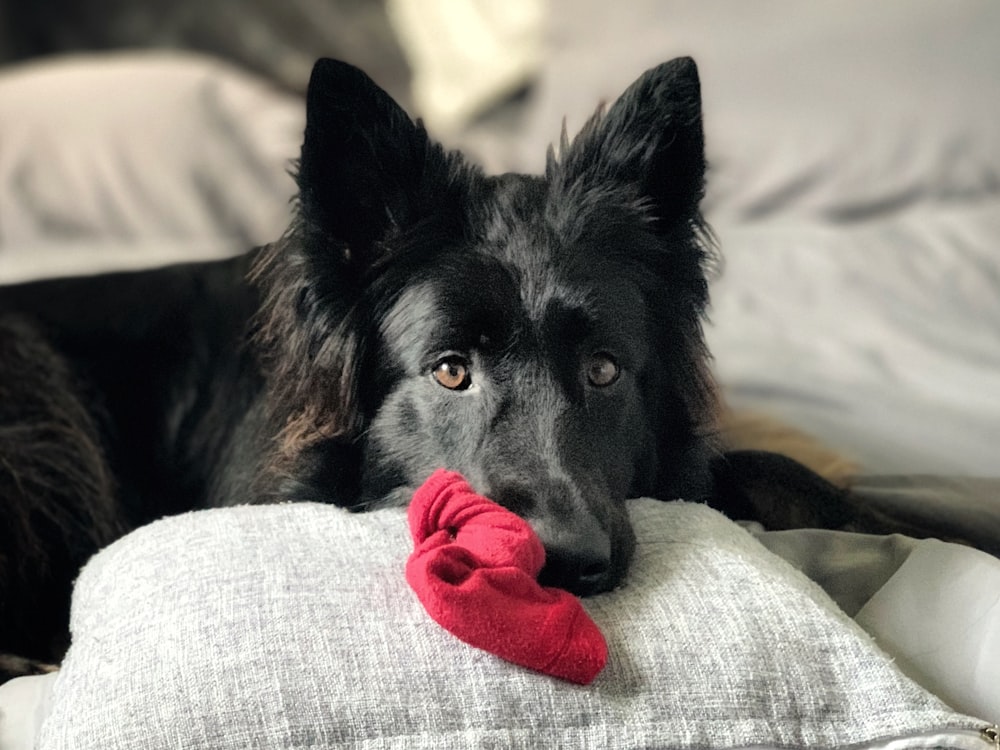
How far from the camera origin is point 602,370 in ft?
5.23

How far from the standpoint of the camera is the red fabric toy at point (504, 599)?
1080 mm

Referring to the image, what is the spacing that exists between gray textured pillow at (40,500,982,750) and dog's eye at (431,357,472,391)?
367 millimetres

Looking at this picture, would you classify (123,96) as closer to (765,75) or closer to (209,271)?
(209,271)

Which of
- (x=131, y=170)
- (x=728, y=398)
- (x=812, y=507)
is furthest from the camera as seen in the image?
(x=131, y=170)

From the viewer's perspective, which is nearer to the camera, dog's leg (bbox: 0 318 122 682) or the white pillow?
dog's leg (bbox: 0 318 122 682)

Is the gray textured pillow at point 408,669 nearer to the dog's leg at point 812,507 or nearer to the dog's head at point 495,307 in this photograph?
the dog's head at point 495,307

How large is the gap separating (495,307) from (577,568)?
1.50ft

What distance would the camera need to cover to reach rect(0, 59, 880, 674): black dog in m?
1.49

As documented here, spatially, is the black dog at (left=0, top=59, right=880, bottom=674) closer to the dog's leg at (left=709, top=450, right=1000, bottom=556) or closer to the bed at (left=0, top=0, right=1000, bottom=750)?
the dog's leg at (left=709, top=450, right=1000, bottom=556)

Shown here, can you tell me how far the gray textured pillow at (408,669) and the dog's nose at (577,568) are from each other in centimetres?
3

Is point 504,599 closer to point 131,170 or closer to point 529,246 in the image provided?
point 529,246

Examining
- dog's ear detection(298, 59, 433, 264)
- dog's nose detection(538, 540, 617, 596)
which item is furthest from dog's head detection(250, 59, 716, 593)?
dog's nose detection(538, 540, 617, 596)

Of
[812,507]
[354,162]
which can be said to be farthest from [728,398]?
[354,162]

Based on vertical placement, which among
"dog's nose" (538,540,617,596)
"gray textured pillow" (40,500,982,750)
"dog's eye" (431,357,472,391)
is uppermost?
"dog's eye" (431,357,472,391)
